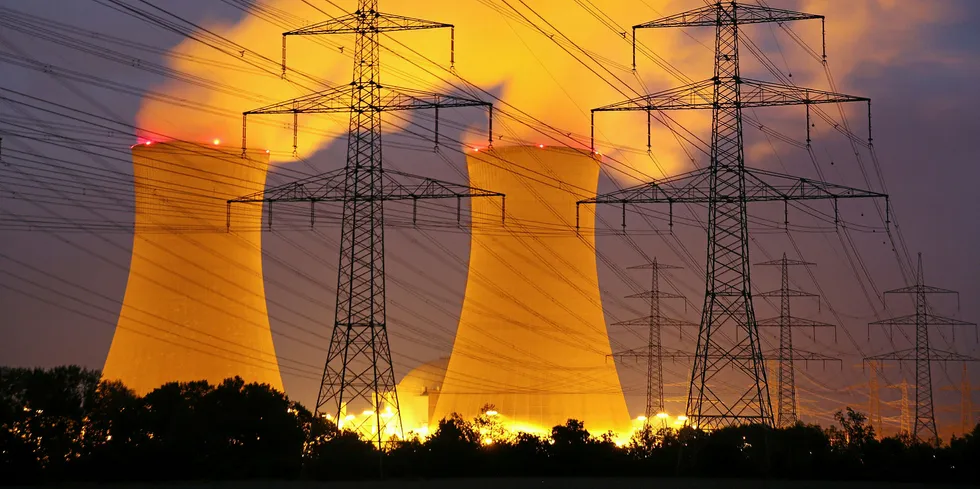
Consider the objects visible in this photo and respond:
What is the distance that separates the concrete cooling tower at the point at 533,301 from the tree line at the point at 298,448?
752cm

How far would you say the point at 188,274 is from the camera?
100ft

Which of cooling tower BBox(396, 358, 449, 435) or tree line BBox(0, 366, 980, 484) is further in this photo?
cooling tower BBox(396, 358, 449, 435)

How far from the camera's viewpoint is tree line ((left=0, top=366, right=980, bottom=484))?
896 inches

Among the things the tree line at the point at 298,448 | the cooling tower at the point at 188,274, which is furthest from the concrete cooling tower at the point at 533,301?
the tree line at the point at 298,448

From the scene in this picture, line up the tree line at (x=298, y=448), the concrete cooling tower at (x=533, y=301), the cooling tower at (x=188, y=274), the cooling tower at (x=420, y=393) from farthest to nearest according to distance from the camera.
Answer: the cooling tower at (x=420, y=393)
the concrete cooling tower at (x=533, y=301)
the cooling tower at (x=188, y=274)
the tree line at (x=298, y=448)

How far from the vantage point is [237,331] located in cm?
3103

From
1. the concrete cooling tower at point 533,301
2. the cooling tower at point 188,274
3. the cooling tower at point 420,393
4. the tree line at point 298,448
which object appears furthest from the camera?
the cooling tower at point 420,393

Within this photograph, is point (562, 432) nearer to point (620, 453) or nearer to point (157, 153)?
point (620, 453)

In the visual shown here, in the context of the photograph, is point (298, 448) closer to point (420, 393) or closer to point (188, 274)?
point (188, 274)

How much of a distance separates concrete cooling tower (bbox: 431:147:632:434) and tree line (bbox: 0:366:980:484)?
7.52 meters

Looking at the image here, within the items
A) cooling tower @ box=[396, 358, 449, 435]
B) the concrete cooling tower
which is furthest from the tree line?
cooling tower @ box=[396, 358, 449, 435]

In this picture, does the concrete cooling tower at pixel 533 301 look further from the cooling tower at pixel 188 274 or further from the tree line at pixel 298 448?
the tree line at pixel 298 448

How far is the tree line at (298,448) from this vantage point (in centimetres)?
2277

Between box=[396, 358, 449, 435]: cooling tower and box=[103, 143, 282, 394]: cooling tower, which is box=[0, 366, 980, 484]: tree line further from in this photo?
box=[396, 358, 449, 435]: cooling tower
